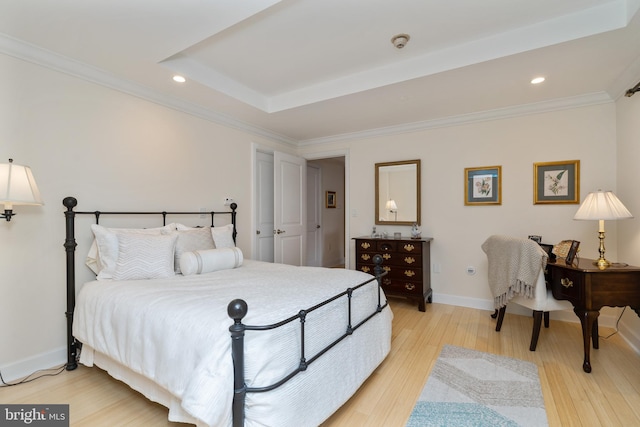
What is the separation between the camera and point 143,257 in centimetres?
224

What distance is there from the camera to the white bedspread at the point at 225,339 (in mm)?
1270

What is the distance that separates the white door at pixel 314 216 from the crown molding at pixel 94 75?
8.02 ft

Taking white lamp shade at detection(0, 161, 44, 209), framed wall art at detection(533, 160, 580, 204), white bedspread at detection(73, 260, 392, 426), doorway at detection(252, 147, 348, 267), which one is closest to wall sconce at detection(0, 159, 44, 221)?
white lamp shade at detection(0, 161, 44, 209)

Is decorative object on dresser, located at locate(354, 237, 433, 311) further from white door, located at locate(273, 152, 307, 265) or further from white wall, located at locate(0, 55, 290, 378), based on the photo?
white wall, located at locate(0, 55, 290, 378)

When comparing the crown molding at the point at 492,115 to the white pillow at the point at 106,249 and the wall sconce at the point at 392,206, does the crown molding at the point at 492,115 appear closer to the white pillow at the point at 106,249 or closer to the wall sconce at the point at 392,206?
the wall sconce at the point at 392,206

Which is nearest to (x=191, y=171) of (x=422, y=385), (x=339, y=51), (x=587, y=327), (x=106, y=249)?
(x=106, y=249)

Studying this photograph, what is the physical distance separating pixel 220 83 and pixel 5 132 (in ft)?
5.49

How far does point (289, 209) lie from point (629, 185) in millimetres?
3770

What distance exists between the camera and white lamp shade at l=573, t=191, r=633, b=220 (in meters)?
2.29

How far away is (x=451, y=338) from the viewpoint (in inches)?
110

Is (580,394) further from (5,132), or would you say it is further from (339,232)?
(339,232)

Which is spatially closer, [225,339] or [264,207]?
[225,339]

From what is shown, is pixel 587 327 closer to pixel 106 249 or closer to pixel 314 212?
pixel 106 249

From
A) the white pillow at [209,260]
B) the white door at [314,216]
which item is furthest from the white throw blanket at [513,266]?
the white door at [314,216]
